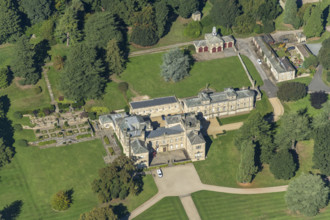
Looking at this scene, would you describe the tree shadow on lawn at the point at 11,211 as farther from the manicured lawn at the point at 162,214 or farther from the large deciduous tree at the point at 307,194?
the large deciduous tree at the point at 307,194

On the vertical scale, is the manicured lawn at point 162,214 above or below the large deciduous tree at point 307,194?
above

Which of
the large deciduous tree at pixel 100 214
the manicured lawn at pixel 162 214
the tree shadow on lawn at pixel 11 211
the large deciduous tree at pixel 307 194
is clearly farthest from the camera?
the manicured lawn at pixel 162 214

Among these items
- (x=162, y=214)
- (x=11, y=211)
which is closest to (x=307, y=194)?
(x=162, y=214)

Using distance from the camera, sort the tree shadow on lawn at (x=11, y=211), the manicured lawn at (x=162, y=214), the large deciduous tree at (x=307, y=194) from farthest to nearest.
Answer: the manicured lawn at (x=162, y=214) < the tree shadow on lawn at (x=11, y=211) < the large deciduous tree at (x=307, y=194)

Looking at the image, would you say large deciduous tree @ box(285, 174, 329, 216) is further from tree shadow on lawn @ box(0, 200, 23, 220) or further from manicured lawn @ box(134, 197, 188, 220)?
tree shadow on lawn @ box(0, 200, 23, 220)

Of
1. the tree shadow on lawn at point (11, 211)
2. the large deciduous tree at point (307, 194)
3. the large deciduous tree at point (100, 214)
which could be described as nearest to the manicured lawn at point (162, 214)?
the large deciduous tree at point (100, 214)

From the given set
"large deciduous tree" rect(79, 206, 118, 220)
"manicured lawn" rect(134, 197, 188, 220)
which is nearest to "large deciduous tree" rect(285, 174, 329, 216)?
"manicured lawn" rect(134, 197, 188, 220)
